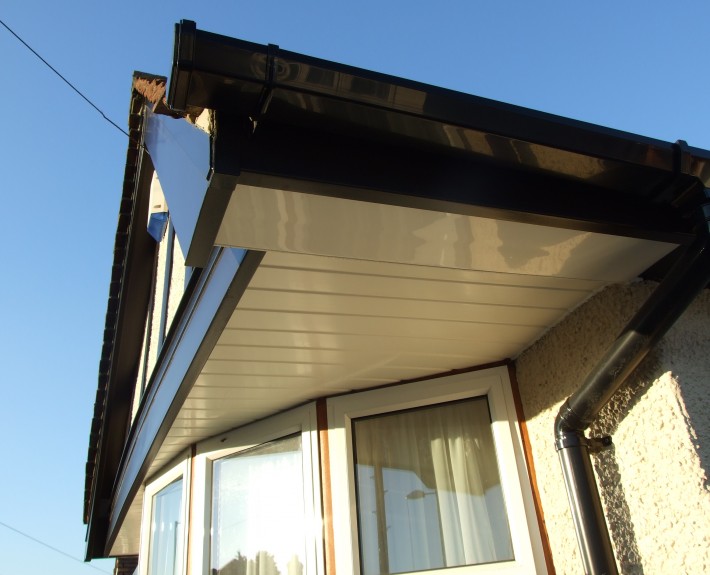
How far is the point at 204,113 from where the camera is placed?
1773 millimetres

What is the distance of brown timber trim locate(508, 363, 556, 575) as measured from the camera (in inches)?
98.5

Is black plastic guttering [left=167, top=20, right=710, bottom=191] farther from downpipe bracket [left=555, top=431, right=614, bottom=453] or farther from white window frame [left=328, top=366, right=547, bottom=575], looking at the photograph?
white window frame [left=328, top=366, right=547, bottom=575]

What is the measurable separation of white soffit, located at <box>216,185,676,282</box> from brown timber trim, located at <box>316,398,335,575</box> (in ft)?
5.00

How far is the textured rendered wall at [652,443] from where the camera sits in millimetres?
1839

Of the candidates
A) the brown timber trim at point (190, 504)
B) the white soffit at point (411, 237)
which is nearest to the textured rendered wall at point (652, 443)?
the white soffit at point (411, 237)

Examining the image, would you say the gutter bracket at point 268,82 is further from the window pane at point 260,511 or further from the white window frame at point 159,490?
the white window frame at point 159,490

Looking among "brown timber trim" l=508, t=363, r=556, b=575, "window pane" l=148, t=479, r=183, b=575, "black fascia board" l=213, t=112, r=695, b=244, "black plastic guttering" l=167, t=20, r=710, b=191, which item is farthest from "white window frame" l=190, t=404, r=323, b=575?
"black plastic guttering" l=167, t=20, r=710, b=191

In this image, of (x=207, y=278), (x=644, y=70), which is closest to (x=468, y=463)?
(x=207, y=278)

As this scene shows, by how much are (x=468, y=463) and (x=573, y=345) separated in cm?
83

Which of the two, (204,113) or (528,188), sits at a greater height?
(204,113)

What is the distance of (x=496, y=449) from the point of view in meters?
2.77

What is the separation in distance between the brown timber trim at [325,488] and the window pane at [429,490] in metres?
0.13

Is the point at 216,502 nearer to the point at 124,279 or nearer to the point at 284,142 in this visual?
the point at 284,142

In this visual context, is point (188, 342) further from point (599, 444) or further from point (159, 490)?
point (159, 490)
